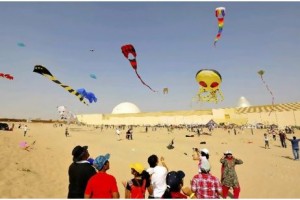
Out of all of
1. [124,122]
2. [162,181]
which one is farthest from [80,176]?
[124,122]

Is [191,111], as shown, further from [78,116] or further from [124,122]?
[78,116]

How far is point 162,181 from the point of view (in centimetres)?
469

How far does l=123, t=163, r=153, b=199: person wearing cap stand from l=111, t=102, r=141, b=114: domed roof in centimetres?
13348

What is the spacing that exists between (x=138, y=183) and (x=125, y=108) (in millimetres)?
135950

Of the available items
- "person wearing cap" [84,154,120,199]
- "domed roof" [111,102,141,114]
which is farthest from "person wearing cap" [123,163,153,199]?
"domed roof" [111,102,141,114]

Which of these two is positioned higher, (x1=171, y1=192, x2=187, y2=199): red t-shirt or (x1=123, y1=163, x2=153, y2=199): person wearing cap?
(x1=123, y1=163, x2=153, y2=199): person wearing cap

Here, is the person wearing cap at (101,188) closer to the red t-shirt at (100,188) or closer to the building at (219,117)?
the red t-shirt at (100,188)

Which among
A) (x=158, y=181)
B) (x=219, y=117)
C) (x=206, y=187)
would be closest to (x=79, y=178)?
(x=158, y=181)

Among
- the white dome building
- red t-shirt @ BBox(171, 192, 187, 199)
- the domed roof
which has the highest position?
the white dome building

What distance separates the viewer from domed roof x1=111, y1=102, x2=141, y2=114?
454 feet

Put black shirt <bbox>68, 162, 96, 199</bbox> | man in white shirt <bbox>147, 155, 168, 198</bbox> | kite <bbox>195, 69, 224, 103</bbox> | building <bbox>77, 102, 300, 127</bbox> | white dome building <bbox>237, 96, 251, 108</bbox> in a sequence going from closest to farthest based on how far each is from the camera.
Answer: black shirt <bbox>68, 162, 96, 199</bbox>
man in white shirt <bbox>147, 155, 168, 198</bbox>
kite <bbox>195, 69, 224, 103</bbox>
building <bbox>77, 102, 300, 127</bbox>
white dome building <bbox>237, 96, 251, 108</bbox>

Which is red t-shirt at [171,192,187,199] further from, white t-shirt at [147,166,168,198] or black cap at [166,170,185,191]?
white t-shirt at [147,166,168,198]

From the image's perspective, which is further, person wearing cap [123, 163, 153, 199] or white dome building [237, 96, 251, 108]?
white dome building [237, 96, 251, 108]

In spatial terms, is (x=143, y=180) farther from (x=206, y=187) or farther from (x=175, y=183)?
(x=206, y=187)
